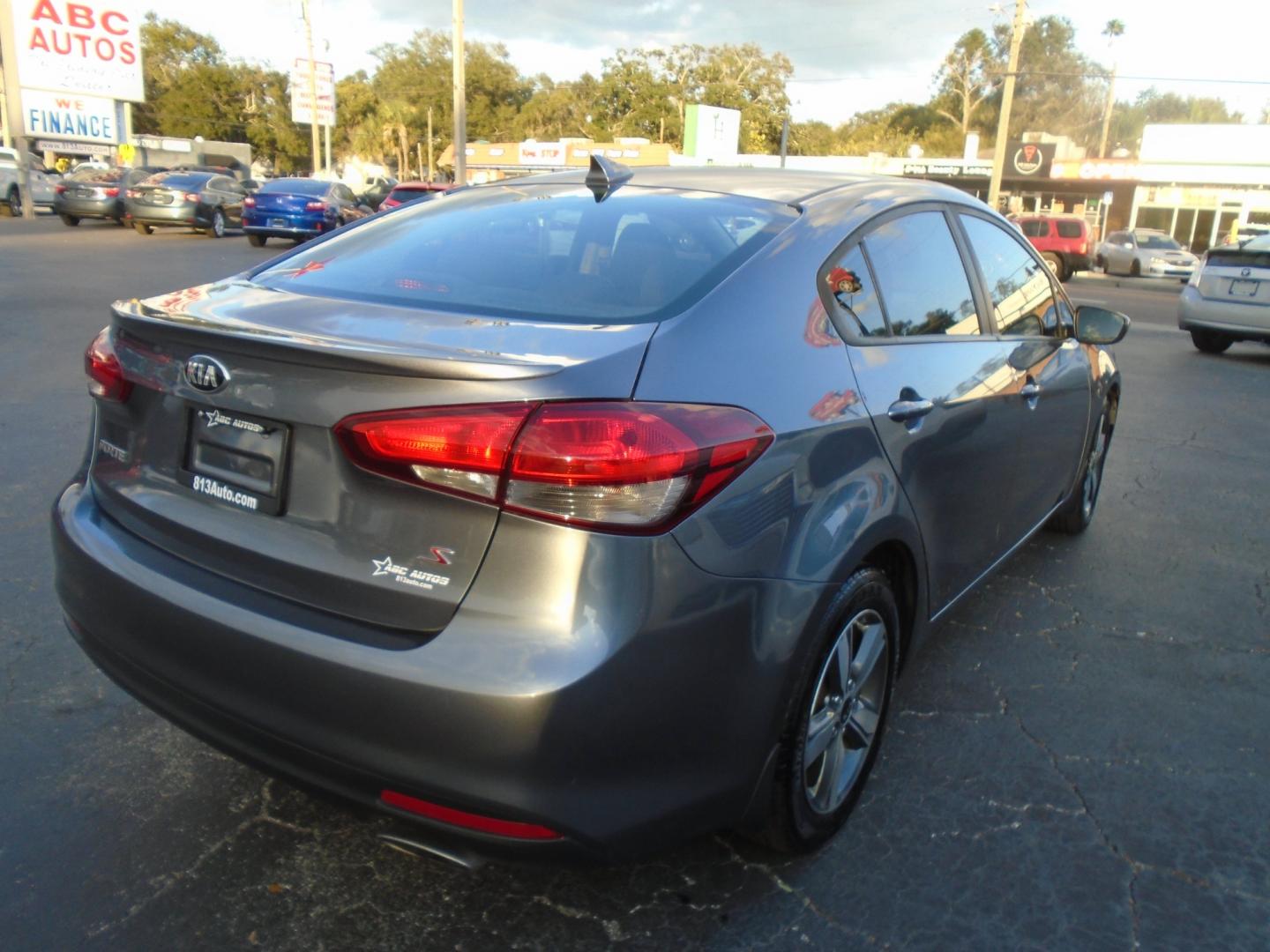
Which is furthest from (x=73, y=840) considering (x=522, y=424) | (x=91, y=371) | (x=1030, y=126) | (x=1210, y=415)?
(x=1030, y=126)

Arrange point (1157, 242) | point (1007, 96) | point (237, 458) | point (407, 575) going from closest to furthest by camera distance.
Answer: point (407, 575) < point (237, 458) < point (1157, 242) < point (1007, 96)

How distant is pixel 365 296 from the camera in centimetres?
256

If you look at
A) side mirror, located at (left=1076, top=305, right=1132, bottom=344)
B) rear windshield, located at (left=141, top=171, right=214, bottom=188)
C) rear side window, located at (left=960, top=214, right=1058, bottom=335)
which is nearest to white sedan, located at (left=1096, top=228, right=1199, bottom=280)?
rear windshield, located at (left=141, top=171, right=214, bottom=188)

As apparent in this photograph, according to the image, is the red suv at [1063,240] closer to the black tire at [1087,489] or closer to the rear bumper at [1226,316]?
the rear bumper at [1226,316]

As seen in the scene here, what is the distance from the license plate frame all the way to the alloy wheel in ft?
4.13

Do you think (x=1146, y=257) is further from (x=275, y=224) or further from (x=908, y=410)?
(x=908, y=410)

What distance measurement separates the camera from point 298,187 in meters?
23.8

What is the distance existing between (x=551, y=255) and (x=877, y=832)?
5.71 ft

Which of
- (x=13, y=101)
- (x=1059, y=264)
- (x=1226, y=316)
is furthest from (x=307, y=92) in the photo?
(x=1226, y=316)

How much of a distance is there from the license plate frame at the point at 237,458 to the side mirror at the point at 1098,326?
3349 millimetres

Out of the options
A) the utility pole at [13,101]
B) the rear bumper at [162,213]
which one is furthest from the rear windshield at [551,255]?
the utility pole at [13,101]

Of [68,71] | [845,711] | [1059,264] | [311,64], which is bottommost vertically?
[1059,264]

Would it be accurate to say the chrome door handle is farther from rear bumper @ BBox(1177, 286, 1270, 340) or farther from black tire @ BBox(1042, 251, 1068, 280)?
black tire @ BBox(1042, 251, 1068, 280)

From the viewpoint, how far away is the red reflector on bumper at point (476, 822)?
6.35ft
